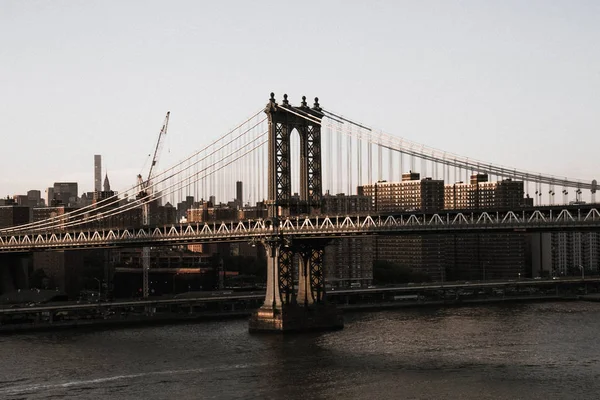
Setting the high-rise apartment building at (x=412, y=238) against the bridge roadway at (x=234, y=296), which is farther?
the high-rise apartment building at (x=412, y=238)

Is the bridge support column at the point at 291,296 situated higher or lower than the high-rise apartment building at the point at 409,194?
lower

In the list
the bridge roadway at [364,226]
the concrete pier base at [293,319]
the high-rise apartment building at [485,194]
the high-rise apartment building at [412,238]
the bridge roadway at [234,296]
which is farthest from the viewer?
the high-rise apartment building at [412,238]

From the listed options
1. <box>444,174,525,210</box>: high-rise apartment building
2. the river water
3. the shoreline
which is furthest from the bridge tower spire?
<box>444,174,525,210</box>: high-rise apartment building

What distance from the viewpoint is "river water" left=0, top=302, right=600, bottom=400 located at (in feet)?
179

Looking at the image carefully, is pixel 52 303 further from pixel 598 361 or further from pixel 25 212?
pixel 25 212

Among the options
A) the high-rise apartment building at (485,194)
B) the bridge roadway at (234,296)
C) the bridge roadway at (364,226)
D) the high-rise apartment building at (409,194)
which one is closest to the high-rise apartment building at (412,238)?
the high-rise apartment building at (409,194)

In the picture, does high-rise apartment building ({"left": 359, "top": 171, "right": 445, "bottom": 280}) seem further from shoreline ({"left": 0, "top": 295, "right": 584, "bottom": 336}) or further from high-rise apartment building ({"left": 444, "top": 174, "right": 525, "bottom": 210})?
shoreline ({"left": 0, "top": 295, "right": 584, "bottom": 336})

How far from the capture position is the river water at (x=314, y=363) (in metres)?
54.5

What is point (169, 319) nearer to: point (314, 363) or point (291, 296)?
point (291, 296)

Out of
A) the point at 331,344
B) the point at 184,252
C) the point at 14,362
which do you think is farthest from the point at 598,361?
the point at 184,252

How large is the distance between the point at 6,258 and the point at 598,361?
67026 millimetres

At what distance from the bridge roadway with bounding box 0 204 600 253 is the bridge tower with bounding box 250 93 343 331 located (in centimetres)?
140

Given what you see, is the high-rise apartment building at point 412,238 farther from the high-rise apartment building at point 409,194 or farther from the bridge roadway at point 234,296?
the bridge roadway at point 234,296

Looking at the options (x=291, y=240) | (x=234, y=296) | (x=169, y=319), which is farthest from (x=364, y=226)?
(x=234, y=296)
